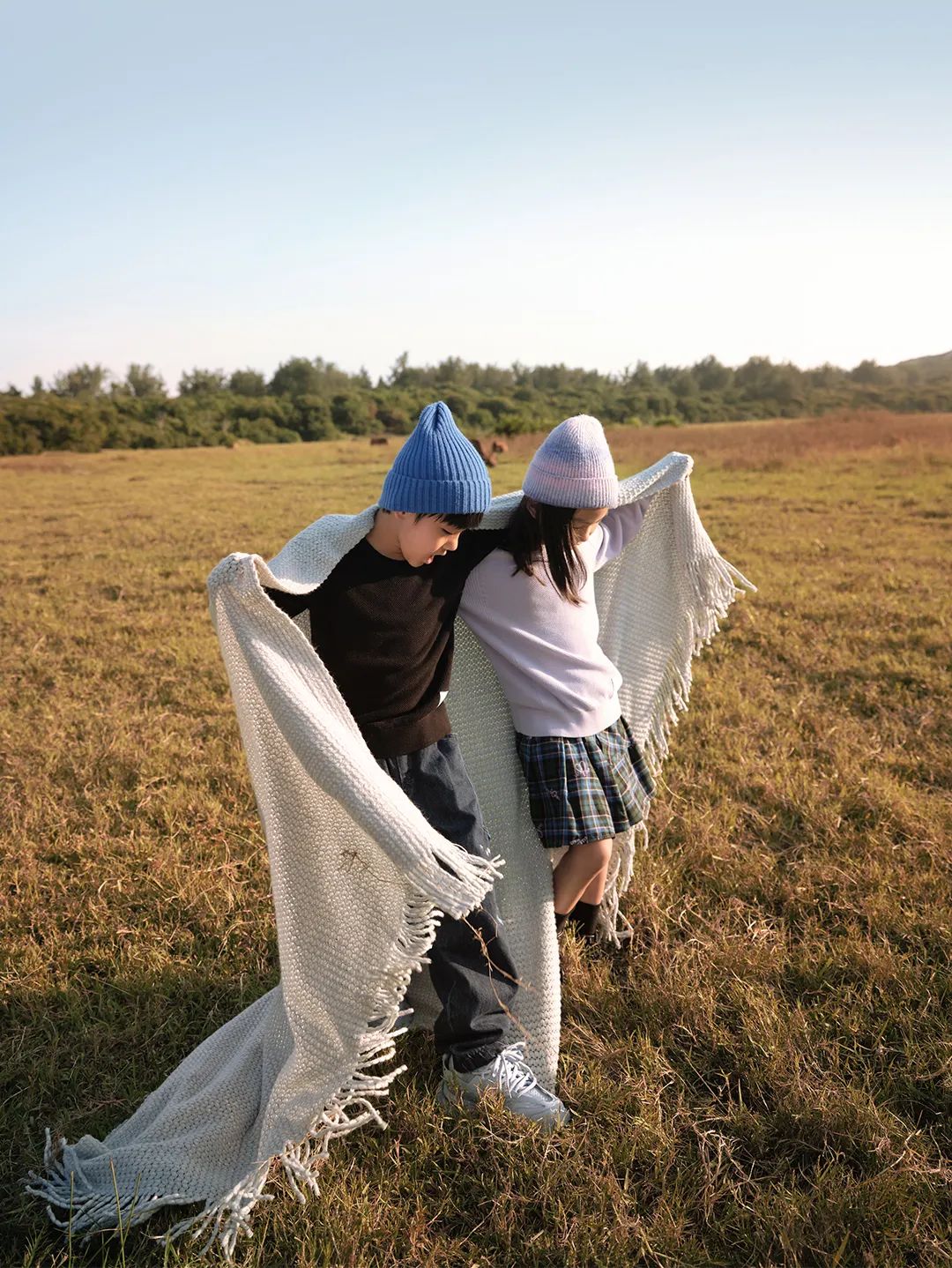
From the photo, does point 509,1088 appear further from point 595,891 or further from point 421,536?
point 421,536

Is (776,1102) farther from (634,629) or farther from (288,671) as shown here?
(288,671)

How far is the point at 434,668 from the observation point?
220 centimetres

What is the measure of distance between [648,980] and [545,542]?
4.18 feet

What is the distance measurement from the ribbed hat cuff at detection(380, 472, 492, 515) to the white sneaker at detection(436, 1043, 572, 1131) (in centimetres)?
129

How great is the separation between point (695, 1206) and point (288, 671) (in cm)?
139

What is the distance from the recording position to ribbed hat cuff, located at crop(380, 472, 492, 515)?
196cm

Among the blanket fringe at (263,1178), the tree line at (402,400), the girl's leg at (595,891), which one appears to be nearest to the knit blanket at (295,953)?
the blanket fringe at (263,1178)

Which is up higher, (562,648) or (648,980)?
(562,648)

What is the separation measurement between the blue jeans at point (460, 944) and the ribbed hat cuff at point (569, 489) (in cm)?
63

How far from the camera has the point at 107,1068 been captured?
7.81 ft

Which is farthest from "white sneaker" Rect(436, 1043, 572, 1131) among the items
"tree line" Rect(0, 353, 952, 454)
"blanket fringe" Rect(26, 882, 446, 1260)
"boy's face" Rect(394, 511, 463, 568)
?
"tree line" Rect(0, 353, 952, 454)

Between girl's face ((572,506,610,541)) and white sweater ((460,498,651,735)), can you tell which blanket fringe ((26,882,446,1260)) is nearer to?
white sweater ((460,498,651,735))

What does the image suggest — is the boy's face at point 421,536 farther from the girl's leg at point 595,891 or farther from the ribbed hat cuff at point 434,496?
the girl's leg at point 595,891

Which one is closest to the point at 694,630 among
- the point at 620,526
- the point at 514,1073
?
the point at 620,526
